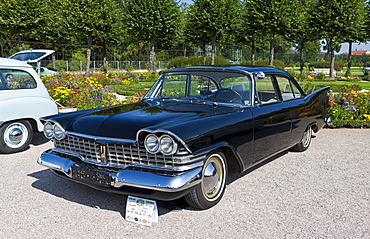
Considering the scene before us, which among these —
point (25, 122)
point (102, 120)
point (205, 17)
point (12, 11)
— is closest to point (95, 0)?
point (12, 11)

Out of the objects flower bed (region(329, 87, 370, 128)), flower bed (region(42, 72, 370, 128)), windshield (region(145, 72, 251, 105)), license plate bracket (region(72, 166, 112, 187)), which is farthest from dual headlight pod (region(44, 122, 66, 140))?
flower bed (region(329, 87, 370, 128))

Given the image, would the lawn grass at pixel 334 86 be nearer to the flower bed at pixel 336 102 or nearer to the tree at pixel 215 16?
the flower bed at pixel 336 102

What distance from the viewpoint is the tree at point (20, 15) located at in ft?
81.7

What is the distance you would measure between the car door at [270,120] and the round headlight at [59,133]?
229cm

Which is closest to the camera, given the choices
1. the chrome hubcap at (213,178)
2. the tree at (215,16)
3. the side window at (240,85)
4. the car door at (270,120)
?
Result: the chrome hubcap at (213,178)

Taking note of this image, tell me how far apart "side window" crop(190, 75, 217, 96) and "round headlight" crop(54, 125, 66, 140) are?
73.9 inches

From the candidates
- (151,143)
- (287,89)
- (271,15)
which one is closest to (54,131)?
(151,143)

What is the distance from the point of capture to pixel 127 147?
3650 millimetres

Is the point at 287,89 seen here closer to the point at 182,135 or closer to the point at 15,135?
the point at 182,135

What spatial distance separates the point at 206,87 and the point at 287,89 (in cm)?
150

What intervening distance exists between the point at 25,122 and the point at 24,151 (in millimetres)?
526

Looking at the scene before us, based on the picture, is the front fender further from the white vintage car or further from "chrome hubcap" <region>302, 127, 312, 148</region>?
"chrome hubcap" <region>302, 127, 312, 148</region>

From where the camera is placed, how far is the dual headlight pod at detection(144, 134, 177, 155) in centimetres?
341

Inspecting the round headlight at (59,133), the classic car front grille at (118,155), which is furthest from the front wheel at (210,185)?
the round headlight at (59,133)
